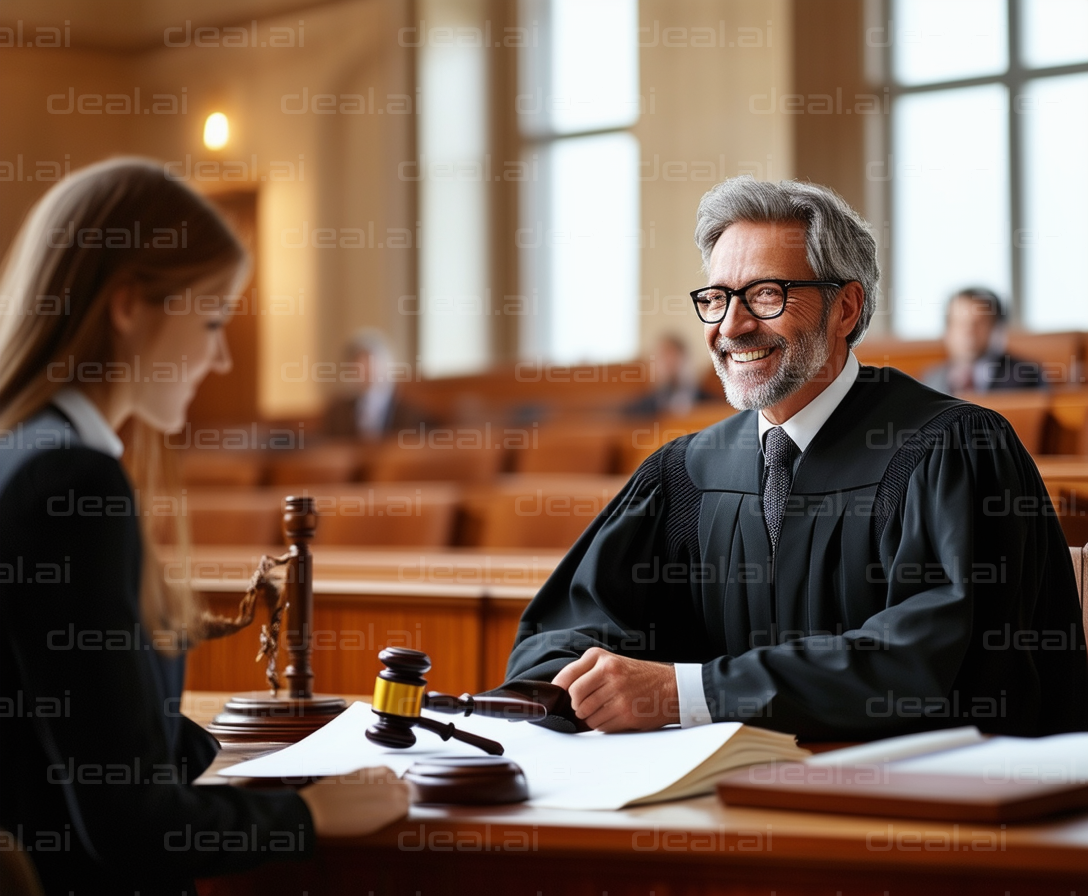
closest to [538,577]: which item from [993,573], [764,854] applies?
[993,573]

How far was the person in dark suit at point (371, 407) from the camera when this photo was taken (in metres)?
10.2

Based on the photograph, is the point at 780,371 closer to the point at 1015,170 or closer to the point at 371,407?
the point at 371,407

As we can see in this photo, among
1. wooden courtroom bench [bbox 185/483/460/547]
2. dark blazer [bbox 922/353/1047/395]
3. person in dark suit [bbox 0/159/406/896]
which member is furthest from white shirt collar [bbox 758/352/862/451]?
dark blazer [bbox 922/353/1047/395]

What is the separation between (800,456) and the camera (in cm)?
228

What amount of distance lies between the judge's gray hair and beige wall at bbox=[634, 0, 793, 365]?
885 centimetres

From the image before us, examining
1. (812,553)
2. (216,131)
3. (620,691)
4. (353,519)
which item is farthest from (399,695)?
(216,131)

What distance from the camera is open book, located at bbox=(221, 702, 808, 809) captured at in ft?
4.68

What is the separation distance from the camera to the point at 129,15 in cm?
1394

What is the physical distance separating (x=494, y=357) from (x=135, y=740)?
11636 mm

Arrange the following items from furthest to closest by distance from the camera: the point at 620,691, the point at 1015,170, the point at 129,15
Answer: the point at 129,15 < the point at 1015,170 < the point at 620,691

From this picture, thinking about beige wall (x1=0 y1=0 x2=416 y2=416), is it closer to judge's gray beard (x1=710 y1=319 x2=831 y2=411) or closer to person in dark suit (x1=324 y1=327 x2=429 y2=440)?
person in dark suit (x1=324 y1=327 x2=429 y2=440)

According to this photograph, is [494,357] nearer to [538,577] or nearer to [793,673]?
[538,577]

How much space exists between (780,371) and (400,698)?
3.40 ft

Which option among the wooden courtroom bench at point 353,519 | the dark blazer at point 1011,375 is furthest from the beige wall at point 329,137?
the wooden courtroom bench at point 353,519
